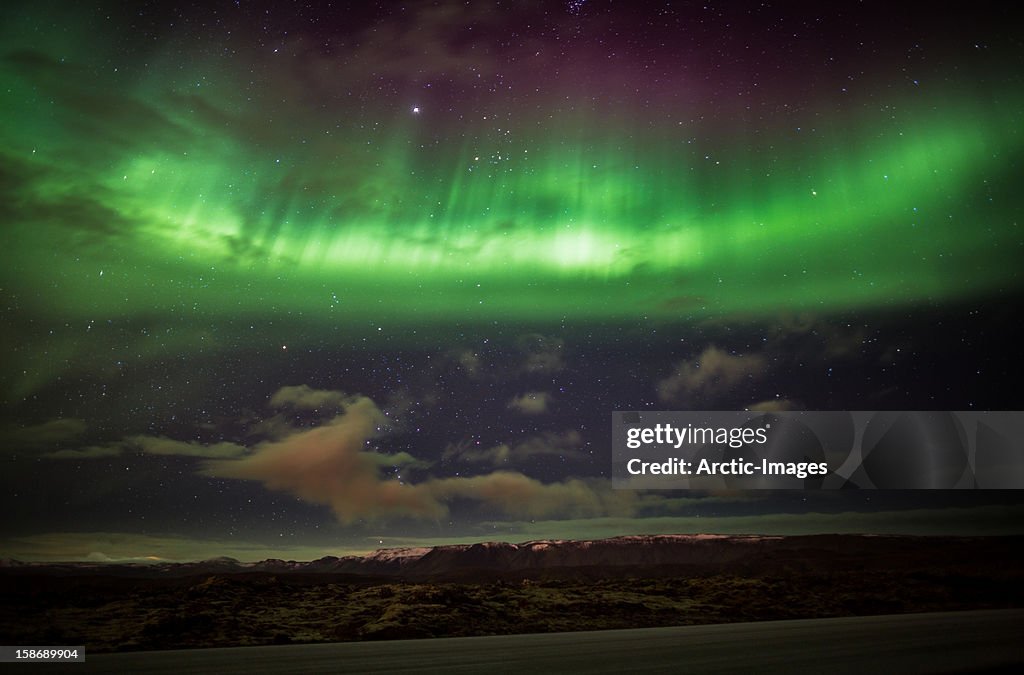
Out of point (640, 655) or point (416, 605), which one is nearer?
point (640, 655)

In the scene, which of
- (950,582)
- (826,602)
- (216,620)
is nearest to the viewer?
(216,620)

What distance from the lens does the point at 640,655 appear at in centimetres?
1586

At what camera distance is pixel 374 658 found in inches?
627

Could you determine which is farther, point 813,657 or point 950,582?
point 950,582

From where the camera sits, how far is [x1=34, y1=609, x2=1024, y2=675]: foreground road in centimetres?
1378

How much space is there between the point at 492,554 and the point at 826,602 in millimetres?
158264

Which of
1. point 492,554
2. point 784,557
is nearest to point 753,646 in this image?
point 784,557

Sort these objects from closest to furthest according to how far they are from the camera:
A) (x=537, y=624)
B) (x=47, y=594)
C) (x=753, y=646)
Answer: (x=753, y=646), (x=537, y=624), (x=47, y=594)

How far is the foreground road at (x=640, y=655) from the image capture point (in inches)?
543

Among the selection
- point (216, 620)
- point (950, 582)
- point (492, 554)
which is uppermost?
point (216, 620)

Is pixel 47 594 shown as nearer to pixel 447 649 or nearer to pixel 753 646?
pixel 447 649

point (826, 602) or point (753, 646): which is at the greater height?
point (753, 646)

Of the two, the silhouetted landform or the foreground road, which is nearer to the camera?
the foreground road

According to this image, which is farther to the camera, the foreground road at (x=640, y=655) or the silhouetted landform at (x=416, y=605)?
the silhouetted landform at (x=416, y=605)
